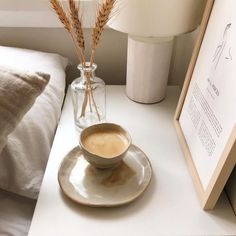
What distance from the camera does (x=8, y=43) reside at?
1004mm

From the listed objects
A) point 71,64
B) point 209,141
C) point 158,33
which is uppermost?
point 158,33

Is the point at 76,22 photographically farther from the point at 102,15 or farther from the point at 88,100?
the point at 88,100

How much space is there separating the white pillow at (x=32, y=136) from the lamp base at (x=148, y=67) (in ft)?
0.67

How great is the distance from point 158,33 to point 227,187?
35 cm

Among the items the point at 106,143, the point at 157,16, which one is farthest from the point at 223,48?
the point at 106,143

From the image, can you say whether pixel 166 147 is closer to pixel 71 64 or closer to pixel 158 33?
pixel 158 33

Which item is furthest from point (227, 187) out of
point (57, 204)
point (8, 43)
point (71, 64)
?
point (8, 43)

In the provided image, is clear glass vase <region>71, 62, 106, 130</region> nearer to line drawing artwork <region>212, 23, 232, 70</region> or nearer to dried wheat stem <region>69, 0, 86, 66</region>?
dried wheat stem <region>69, 0, 86, 66</region>

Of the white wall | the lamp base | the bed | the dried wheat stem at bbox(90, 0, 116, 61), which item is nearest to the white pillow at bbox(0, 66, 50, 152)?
the bed

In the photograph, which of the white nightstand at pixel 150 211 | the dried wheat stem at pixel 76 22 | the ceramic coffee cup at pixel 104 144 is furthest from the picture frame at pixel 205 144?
the dried wheat stem at pixel 76 22

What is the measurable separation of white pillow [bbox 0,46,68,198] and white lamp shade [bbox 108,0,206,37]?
9.8 inches

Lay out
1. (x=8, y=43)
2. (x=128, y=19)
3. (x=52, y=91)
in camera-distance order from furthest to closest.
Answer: (x=8, y=43)
(x=52, y=91)
(x=128, y=19)

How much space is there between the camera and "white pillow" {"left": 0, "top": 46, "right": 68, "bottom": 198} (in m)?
0.62

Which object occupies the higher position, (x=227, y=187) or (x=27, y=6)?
(x=27, y=6)
